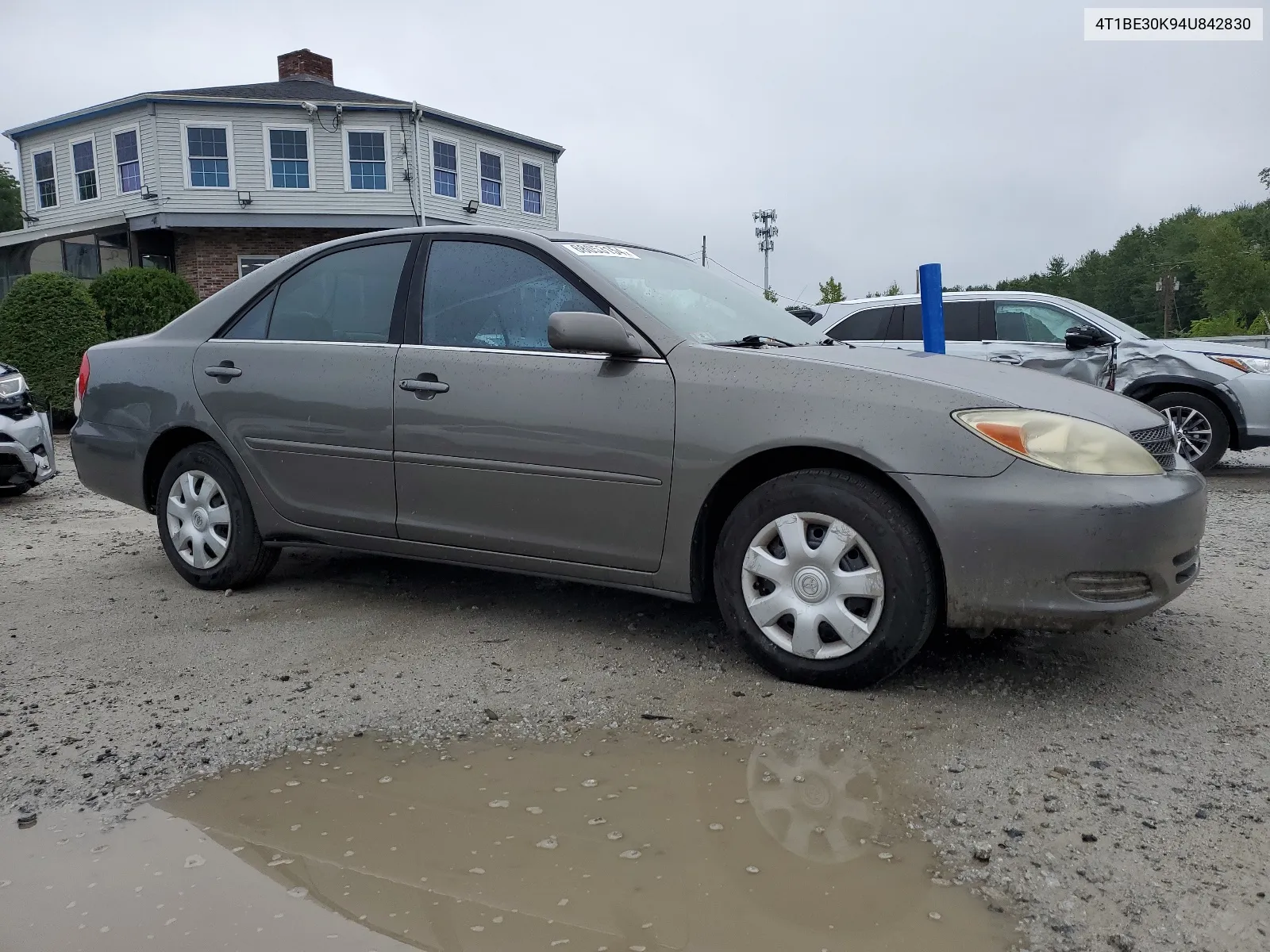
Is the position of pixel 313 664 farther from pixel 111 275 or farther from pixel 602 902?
pixel 111 275

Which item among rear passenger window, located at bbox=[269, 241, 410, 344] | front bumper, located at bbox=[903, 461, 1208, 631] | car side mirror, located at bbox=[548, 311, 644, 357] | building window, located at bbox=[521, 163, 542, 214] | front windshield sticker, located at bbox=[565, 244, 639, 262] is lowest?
front bumper, located at bbox=[903, 461, 1208, 631]

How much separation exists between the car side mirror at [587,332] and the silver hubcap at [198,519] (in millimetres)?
→ 2062

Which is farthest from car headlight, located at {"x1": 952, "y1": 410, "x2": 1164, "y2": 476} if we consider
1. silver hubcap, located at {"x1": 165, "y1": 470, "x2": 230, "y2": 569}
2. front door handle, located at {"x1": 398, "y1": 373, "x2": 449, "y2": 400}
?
silver hubcap, located at {"x1": 165, "y1": 470, "x2": 230, "y2": 569}

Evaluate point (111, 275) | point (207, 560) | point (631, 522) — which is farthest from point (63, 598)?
point (111, 275)

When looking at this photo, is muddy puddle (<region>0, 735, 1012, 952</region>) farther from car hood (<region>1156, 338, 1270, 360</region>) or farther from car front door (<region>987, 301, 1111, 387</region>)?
car hood (<region>1156, 338, 1270, 360</region>)

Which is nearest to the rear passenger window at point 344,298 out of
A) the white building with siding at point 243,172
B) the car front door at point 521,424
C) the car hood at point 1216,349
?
the car front door at point 521,424

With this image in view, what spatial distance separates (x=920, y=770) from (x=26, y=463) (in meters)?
7.57

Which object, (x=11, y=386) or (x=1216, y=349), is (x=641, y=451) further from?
(x=1216, y=349)

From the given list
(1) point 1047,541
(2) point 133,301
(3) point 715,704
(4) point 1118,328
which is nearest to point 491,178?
(2) point 133,301

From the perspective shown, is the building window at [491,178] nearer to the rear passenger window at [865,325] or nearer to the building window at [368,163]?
the building window at [368,163]

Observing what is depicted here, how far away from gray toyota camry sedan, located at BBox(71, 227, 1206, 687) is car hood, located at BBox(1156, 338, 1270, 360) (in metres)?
6.20

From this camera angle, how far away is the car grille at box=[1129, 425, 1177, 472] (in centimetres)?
347

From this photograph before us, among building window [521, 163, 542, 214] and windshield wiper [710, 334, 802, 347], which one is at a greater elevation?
building window [521, 163, 542, 214]

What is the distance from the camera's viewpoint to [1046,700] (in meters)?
3.43
